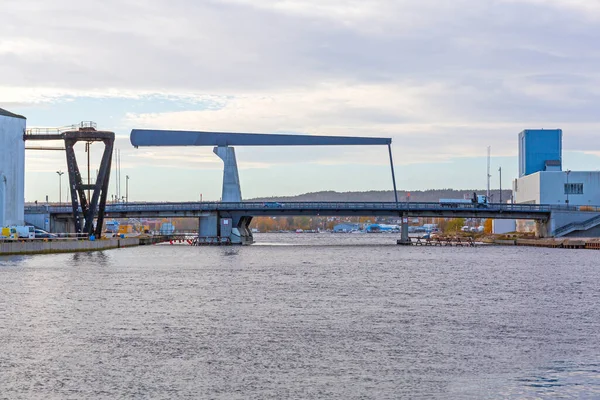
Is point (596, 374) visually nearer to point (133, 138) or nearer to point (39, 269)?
point (39, 269)

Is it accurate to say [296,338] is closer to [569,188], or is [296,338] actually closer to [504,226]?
[569,188]

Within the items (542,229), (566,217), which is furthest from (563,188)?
(566,217)

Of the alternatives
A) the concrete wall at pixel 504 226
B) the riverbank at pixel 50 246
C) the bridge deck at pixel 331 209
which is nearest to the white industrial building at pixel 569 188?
the bridge deck at pixel 331 209

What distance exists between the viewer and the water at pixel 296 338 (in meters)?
21.4

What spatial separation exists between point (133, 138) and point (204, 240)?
1589 centimetres

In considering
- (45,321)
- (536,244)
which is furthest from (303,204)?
(45,321)

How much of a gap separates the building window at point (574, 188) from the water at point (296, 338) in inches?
2780

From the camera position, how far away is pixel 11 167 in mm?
85562

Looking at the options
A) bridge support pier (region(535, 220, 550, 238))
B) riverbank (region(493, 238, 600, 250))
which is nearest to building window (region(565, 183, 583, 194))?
bridge support pier (region(535, 220, 550, 238))

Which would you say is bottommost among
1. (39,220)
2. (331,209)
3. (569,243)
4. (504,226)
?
(569,243)

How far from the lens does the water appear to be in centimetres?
2144

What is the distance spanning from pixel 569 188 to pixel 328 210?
104 ft

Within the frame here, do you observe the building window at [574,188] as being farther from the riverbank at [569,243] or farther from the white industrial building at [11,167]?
the white industrial building at [11,167]

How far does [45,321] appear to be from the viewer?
31.5m
